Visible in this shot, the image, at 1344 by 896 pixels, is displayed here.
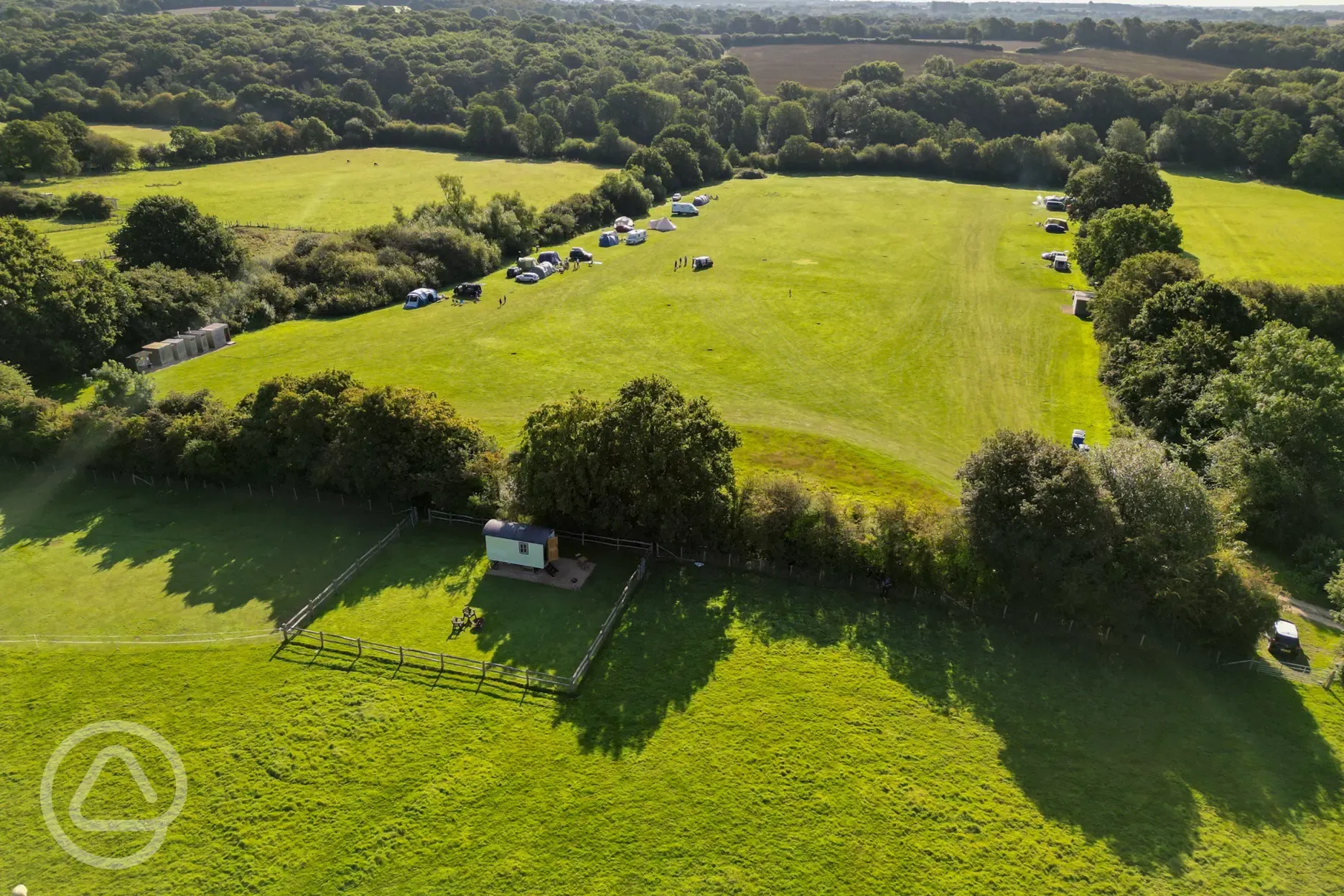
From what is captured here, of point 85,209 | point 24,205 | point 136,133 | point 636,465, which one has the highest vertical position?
point 136,133

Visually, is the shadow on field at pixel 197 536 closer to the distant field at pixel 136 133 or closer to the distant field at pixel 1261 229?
the distant field at pixel 1261 229

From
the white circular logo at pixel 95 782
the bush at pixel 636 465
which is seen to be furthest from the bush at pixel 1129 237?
the white circular logo at pixel 95 782


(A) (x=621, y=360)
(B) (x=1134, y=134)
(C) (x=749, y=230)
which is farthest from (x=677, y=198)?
(B) (x=1134, y=134)

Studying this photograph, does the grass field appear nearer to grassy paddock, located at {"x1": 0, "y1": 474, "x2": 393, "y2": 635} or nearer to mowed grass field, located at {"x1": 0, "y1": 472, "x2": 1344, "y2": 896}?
grassy paddock, located at {"x1": 0, "y1": 474, "x2": 393, "y2": 635}

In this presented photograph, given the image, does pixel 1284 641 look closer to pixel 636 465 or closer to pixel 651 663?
pixel 651 663

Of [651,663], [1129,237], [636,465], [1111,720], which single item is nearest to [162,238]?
[636,465]
